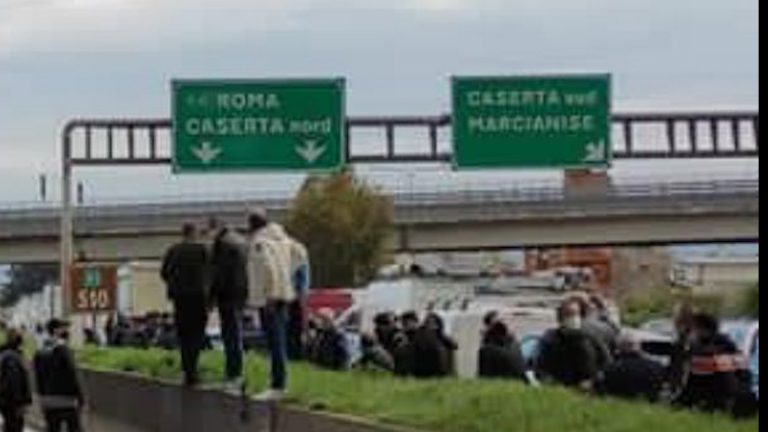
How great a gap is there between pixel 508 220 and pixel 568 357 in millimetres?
60403

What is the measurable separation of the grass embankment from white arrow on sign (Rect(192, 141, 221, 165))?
13.7 metres

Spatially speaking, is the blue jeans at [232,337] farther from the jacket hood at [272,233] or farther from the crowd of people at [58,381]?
the crowd of people at [58,381]

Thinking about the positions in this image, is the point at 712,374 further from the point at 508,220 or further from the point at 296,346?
the point at 508,220

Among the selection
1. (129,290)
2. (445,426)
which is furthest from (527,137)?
(129,290)

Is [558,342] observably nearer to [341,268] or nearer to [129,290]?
[129,290]

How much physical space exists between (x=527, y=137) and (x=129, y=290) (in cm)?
4523

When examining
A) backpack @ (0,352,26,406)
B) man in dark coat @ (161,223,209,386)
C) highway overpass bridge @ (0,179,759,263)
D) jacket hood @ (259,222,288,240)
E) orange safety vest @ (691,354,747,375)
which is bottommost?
backpack @ (0,352,26,406)

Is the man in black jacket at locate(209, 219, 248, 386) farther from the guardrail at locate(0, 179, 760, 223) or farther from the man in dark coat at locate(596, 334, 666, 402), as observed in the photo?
the guardrail at locate(0, 179, 760, 223)

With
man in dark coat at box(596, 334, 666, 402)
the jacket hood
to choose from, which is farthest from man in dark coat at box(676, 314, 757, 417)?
the jacket hood

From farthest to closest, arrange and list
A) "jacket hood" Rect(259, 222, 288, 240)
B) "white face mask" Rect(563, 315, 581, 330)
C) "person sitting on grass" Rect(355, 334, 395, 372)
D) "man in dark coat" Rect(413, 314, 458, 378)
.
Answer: "person sitting on grass" Rect(355, 334, 395, 372) → "man in dark coat" Rect(413, 314, 458, 378) → "white face mask" Rect(563, 315, 581, 330) → "jacket hood" Rect(259, 222, 288, 240)

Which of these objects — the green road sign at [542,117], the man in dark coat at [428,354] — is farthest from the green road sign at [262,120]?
the man in dark coat at [428,354]

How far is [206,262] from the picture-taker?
64.6ft

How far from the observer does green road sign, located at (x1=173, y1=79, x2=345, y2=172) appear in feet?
107

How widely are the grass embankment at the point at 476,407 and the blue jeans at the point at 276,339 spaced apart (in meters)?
0.21
